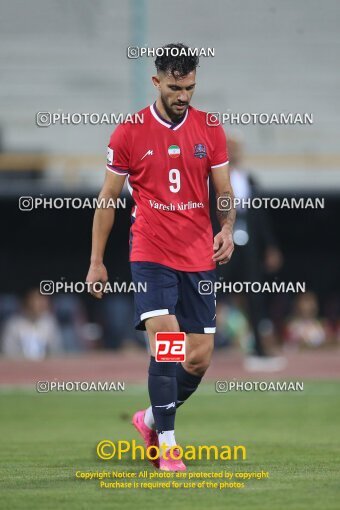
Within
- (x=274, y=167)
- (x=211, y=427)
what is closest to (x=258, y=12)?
(x=274, y=167)

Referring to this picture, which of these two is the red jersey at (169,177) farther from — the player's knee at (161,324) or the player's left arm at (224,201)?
the player's knee at (161,324)

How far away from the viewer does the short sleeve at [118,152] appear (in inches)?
250

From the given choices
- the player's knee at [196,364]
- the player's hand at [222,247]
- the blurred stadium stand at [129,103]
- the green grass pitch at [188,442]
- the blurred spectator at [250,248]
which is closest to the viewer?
the green grass pitch at [188,442]

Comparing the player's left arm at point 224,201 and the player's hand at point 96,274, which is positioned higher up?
the player's left arm at point 224,201

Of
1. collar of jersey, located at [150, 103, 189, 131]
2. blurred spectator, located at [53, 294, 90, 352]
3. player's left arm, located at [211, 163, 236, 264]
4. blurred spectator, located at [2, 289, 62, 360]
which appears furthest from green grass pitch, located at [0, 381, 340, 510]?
blurred spectator, located at [53, 294, 90, 352]

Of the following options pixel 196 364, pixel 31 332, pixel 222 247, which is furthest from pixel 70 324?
pixel 222 247

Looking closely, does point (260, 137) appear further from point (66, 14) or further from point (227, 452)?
point (227, 452)

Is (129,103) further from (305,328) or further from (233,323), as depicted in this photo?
(305,328)

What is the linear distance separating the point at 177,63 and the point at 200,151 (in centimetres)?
50

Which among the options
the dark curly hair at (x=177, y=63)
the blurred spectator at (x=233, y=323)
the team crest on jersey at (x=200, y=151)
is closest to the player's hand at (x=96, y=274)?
the team crest on jersey at (x=200, y=151)

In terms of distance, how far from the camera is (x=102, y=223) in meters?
6.48

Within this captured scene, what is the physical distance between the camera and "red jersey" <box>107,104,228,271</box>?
6.36 meters

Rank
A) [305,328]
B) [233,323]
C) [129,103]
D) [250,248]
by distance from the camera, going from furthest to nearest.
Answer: [129,103] < [233,323] < [305,328] < [250,248]

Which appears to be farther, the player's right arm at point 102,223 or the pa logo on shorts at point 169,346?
the player's right arm at point 102,223
